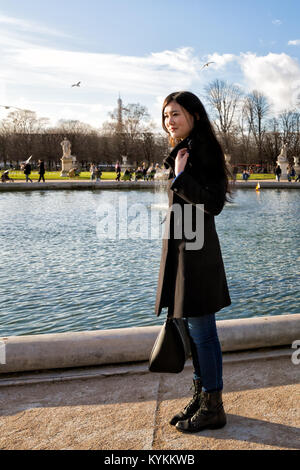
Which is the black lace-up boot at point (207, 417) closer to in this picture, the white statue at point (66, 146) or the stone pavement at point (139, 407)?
the stone pavement at point (139, 407)

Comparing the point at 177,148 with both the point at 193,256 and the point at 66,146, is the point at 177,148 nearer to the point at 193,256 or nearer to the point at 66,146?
the point at 193,256

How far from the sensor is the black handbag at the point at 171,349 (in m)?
2.80

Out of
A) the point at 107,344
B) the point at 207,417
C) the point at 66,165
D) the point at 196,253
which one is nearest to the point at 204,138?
the point at 196,253

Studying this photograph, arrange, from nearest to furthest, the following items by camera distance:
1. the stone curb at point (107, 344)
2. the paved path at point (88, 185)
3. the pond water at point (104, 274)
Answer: the stone curb at point (107, 344) → the pond water at point (104, 274) → the paved path at point (88, 185)

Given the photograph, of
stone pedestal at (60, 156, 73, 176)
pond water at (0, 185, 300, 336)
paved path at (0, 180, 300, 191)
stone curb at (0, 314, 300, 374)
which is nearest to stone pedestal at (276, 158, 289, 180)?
A: paved path at (0, 180, 300, 191)

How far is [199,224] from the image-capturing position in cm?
272

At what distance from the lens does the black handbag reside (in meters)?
2.80

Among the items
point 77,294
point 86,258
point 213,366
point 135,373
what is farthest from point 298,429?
point 86,258

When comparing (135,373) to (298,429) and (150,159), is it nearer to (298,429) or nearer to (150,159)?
(298,429)

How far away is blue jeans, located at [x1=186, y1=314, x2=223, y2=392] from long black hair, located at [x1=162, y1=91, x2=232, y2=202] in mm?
813

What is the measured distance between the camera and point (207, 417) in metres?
2.75

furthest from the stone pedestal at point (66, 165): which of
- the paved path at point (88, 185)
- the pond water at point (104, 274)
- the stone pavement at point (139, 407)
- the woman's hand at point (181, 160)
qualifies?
the woman's hand at point (181, 160)

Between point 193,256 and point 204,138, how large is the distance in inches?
26.7

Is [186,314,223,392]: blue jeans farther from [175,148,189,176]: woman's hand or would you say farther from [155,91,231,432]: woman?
[175,148,189,176]: woman's hand
